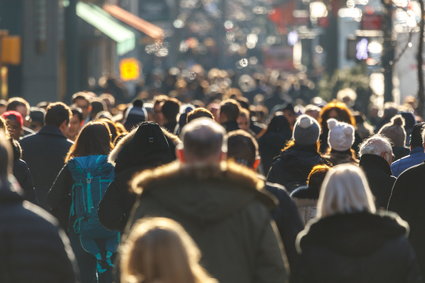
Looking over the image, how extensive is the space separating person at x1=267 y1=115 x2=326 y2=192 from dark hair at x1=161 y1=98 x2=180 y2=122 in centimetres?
449

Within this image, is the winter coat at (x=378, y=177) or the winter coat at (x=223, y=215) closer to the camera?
the winter coat at (x=223, y=215)

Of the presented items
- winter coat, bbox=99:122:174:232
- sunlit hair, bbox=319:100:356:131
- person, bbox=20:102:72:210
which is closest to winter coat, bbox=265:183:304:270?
winter coat, bbox=99:122:174:232

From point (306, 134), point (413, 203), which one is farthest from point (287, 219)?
point (306, 134)

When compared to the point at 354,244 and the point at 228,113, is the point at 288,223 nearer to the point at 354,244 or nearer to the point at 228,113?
the point at 354,244

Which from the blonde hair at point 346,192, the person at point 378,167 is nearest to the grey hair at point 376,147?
the person at point 378,167

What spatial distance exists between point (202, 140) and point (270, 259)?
648 mm

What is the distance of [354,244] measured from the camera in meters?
7.61

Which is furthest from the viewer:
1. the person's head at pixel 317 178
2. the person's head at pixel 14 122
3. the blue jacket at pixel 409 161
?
the person's head at pixel 14 122

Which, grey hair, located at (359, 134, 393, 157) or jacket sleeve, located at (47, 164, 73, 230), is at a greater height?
grey hair, located at (359, 134, 393, 157)

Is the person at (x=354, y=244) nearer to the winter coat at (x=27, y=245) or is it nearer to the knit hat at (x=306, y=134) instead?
the winter coat at (x=27, y=245)

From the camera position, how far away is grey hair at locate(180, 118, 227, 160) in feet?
24.0

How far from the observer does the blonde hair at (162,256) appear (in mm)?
5668

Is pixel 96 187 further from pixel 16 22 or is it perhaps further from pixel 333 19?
pixel 333 19

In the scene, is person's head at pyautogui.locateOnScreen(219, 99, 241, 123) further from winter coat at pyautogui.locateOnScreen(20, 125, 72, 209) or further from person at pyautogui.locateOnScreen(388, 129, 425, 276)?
person at pyautogui.locateOnScreen(388, 129, 425, 276)
